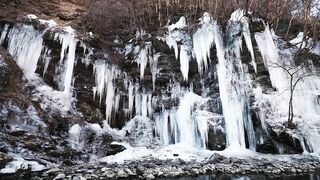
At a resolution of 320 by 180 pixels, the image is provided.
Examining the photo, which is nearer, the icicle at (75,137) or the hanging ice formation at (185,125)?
the icicle at (75,137)

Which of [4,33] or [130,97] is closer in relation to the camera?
[4,33]

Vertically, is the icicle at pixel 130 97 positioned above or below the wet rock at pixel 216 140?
above

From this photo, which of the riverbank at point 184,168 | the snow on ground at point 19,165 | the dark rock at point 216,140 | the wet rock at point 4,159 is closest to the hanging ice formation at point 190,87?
the dark rock at point 216,140

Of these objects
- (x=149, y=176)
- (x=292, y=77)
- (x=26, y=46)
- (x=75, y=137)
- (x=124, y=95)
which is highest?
(x=26, y=46)

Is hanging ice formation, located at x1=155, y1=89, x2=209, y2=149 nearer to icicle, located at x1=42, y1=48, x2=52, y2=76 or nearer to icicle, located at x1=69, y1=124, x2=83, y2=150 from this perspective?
icicle, located at x1=69, y1=124, x2=83, y2=150

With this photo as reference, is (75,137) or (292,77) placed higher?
(292,77)

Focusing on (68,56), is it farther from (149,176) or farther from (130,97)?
(149,176)

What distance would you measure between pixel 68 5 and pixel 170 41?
591 cm

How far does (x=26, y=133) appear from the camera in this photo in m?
10.7

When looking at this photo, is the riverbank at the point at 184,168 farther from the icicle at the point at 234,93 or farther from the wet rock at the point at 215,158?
the icicle at the point at 234,93

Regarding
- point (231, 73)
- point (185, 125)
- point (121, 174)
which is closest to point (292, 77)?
point (231, 73)

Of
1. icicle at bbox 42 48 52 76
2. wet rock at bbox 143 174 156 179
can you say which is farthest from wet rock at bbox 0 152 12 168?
icicle at bbox 42 48 52 76

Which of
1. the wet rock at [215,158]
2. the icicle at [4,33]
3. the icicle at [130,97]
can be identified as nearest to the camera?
the wet rock at [215,158]

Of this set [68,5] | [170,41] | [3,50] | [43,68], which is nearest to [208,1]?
[170,41]
